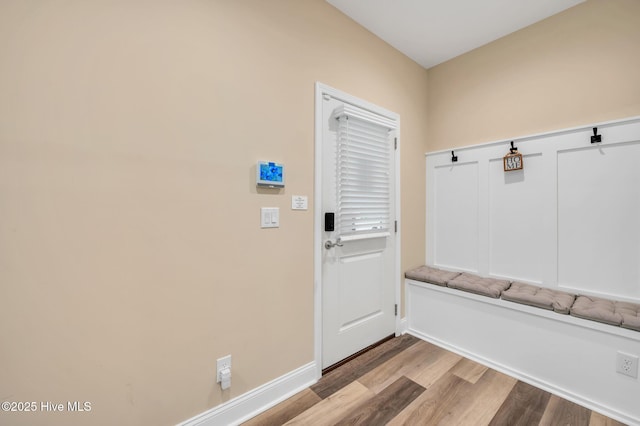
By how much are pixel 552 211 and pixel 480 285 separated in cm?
82

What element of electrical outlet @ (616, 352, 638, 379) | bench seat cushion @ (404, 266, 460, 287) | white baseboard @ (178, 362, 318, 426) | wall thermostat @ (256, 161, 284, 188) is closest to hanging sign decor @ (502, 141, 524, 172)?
bench seat cushion @ (404, 266, 460, 287)

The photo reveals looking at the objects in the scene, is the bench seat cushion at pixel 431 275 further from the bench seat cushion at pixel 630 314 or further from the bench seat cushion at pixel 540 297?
the bench seat cushion at pixel 630 314

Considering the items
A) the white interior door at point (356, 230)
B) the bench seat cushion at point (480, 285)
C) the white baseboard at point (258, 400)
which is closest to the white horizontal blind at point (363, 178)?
the white interior door at point (356, 230)

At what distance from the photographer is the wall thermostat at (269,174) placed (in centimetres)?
157

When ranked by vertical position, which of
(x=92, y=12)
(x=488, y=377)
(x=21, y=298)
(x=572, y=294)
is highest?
(x=92, y=12)

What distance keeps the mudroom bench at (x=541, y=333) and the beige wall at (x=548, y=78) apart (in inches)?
54.1

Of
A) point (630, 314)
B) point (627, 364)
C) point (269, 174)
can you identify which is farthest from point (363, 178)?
point (627, 364)

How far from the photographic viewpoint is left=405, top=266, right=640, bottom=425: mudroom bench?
1564 millimetres

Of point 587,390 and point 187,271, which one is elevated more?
point 187,271

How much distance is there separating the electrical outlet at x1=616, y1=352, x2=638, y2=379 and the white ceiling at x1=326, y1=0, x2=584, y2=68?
8.25 ft

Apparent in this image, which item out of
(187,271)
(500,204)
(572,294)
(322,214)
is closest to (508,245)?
(500,204)

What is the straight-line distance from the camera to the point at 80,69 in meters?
1.08

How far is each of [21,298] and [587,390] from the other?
308 cm

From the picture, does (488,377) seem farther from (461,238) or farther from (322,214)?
(322,214)
